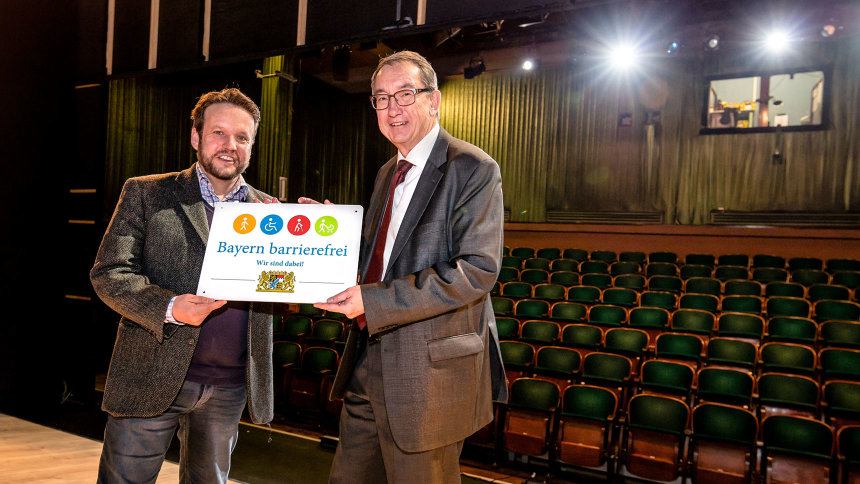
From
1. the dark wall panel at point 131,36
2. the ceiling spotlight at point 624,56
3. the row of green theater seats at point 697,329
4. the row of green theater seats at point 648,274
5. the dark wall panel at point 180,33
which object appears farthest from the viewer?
the ceiling spotlight at point 624,56

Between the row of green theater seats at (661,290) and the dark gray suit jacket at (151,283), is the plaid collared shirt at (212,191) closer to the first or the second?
the dark gray suit jacket at (151,283)

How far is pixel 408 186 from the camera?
157cm

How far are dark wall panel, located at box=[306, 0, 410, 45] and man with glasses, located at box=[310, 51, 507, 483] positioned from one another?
1.78 m

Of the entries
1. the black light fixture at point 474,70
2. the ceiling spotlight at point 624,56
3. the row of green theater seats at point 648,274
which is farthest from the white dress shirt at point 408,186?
the ceiling spotlight at point 624,56

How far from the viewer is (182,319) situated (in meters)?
1.49

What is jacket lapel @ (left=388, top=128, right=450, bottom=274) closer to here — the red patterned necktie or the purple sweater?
the red patterned necktie

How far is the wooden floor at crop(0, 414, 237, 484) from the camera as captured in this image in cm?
294

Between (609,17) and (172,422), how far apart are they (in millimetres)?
10078

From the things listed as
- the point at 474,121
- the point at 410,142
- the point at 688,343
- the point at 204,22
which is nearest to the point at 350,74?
the point at 474,121

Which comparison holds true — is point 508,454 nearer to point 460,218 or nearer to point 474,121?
point 460,218

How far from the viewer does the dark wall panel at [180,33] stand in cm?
389

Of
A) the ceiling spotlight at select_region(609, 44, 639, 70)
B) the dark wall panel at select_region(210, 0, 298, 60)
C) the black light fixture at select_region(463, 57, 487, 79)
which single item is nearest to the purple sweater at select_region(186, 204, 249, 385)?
the dark wall panel at select_region(210, 0, 298, 60)

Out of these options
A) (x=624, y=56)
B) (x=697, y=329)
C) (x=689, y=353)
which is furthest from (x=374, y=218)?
(x=624, y=56)

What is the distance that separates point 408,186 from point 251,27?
271 centimetres
